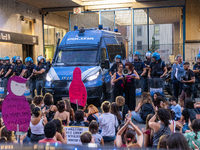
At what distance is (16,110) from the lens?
A: 163 inches

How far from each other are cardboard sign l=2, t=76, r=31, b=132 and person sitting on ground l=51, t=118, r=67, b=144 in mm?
553

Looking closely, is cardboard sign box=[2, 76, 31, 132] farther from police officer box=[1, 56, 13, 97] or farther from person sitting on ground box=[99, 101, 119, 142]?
police officer box=[1, 56, 13, 97]

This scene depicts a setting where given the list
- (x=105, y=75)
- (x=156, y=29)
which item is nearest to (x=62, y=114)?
(x=105, y=75)

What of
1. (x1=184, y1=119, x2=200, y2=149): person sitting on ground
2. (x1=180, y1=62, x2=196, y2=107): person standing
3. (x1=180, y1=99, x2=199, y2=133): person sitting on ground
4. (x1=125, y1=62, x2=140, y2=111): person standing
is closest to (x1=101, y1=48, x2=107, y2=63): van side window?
(x1=125, y1=62, x2=140, y2=111): person standing

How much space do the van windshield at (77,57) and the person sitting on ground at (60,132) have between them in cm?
548

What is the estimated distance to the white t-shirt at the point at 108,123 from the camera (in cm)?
568

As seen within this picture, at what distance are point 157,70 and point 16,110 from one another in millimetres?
7531

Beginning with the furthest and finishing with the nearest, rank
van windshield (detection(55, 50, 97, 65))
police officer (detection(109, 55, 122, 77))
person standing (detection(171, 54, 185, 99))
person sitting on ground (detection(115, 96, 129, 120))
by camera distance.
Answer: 1. police officer (detection(109, 55, 122, 77))
2. van windshield (detection(55, 50, 97, 65))
3. person standing (detection(171, 54, 185, 99))
4. person sitting on ground (detection(115, 96, 129, 120))

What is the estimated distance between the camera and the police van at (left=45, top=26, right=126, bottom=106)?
31.1 ft

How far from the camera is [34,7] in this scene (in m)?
23.1

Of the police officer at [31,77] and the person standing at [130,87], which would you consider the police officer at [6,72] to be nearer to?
the police officer at [31,77]

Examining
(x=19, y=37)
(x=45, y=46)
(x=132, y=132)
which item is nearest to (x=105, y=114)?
(x=132, y=132)

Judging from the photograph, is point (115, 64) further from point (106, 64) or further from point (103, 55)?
point (106, 64)

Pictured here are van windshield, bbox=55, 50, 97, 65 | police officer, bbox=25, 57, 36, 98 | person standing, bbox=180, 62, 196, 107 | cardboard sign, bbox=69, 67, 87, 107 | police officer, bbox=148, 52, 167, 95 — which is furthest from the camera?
police officer, bbox=25, 57, 36, 98
